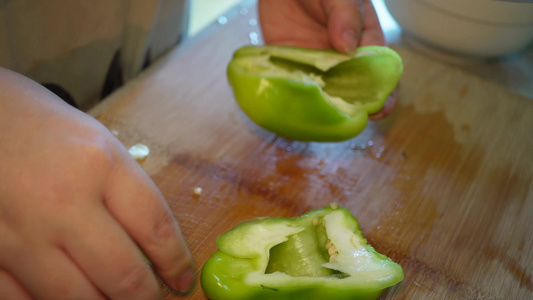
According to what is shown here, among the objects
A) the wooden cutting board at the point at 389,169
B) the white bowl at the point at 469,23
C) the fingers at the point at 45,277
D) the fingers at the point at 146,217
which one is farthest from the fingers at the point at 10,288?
the white bowl at the point at 469,23

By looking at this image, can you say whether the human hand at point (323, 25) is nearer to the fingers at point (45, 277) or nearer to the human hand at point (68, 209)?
the human hand at point (68, 209)

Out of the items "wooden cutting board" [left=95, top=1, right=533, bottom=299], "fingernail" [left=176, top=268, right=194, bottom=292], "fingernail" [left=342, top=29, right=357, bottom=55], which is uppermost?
"fingernail" [left=342, top=29, right=357, bottom=55]

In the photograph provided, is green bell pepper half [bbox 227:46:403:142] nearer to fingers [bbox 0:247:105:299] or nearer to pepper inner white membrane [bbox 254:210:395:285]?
pepper inner white membrane [bbox 254:210:395:285]

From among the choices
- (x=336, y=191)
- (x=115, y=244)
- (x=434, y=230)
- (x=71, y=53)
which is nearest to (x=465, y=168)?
(x=434, y=230)

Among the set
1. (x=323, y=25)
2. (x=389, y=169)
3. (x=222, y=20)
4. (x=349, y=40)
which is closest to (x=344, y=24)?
(x=349, y=40)

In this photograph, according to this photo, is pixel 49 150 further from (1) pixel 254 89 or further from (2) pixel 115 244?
(1) pixel 254 89

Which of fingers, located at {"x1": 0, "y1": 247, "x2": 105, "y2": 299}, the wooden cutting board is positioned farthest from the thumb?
fingers, located at {"x1": 0, "y1": 247, "x2": 105, "y2": 299}
